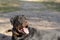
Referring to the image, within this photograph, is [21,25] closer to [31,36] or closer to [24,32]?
[24,32]

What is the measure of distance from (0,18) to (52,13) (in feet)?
9.75

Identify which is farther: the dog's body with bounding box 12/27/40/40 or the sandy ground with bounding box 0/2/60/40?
the sandy ground with bounding box 0/2/60/40

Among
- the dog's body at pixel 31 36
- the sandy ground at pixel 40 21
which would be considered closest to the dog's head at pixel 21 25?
the dog's body at pixel 31 36

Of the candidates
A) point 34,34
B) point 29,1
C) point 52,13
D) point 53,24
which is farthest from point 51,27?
point 29,1

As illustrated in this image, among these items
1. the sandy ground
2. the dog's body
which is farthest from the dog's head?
the sandy ground

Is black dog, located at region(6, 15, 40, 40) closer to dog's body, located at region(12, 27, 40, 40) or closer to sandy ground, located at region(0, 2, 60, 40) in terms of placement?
dog's body, located at region(12, 27, 40, 40)

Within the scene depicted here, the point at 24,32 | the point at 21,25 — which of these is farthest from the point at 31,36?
the point at 21,25

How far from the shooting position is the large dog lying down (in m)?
7.50

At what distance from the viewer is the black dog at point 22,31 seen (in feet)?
24.6

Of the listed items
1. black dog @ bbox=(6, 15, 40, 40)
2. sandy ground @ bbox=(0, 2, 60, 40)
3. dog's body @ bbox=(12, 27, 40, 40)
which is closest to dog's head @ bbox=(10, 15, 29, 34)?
black dog @ bbox=(6, 15, 40, 40)

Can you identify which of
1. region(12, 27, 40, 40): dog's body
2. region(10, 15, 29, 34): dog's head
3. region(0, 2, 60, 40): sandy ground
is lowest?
region(0, 2, 60, 40): sandy ground

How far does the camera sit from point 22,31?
7.48m

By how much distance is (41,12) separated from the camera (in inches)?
545

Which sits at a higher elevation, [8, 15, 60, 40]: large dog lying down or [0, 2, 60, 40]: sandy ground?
[8, 15, 60, 40]: large dog lying down
